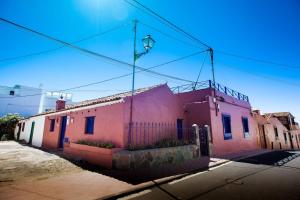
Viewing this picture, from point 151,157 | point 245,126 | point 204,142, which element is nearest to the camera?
point 151,157

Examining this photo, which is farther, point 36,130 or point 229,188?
point 36,130

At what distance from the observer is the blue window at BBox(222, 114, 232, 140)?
532 inches

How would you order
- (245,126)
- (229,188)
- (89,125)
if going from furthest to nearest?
(245,126)
(89,125)
(229,188)

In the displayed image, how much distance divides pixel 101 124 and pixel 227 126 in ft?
32.8

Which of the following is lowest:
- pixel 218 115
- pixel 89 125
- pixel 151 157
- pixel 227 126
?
pixel 151 157

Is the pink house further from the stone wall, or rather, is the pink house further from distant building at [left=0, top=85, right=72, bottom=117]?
distant building at [left=0, top=85, right=72, bottom=117]

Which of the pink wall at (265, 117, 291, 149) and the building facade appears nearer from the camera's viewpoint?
the building facade

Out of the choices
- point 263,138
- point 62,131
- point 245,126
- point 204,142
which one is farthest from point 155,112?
point 263,138

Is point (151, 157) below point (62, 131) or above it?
below

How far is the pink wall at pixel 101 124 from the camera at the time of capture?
877 centimetres

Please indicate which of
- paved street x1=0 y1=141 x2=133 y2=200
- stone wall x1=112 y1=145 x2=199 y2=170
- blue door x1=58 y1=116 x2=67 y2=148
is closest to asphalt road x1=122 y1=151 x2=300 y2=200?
paved street x1=0 y1=141 x2=133 y2=200

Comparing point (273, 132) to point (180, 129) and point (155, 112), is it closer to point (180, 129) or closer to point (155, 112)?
point (180, 129)

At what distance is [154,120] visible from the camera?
414 inches

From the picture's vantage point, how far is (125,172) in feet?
22.5
